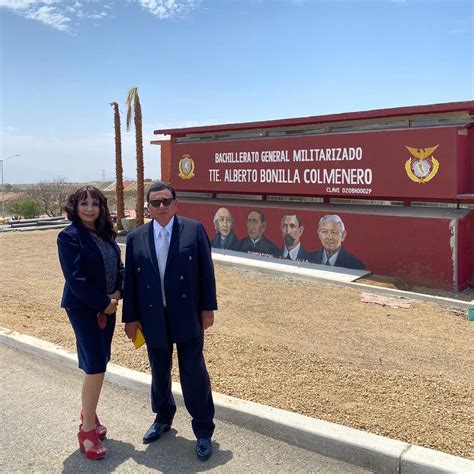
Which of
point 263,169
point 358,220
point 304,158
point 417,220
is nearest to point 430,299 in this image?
point 417,220

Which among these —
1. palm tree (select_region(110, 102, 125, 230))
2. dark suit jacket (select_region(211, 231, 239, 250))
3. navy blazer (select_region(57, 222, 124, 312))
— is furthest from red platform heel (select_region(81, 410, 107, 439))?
palm tree (select_region(110, 102, 125, 230))

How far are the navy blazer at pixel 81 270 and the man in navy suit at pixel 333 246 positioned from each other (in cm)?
874

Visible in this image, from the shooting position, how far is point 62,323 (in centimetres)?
677

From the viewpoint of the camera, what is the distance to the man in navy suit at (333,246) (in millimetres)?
11602

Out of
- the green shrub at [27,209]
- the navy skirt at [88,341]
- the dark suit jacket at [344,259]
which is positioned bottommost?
the dark suit jacket at [344,259]

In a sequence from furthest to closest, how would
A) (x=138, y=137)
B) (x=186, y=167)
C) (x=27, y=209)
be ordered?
(x=27, y=209), (x=138, y=137), (x=186, y=167)

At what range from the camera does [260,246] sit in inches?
527

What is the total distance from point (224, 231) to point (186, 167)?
8.48 ft

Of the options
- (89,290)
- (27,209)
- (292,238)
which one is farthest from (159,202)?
(27,209)

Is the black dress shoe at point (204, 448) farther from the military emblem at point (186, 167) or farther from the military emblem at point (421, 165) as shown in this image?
the military emblem at point (186, 167)

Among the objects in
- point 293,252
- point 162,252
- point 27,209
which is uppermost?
point 27,209

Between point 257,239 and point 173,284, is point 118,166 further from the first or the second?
point 173,284

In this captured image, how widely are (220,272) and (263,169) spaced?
342cm

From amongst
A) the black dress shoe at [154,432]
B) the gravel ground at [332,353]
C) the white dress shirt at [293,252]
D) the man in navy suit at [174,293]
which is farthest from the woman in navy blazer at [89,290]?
the white dress shirt at [293,252]
